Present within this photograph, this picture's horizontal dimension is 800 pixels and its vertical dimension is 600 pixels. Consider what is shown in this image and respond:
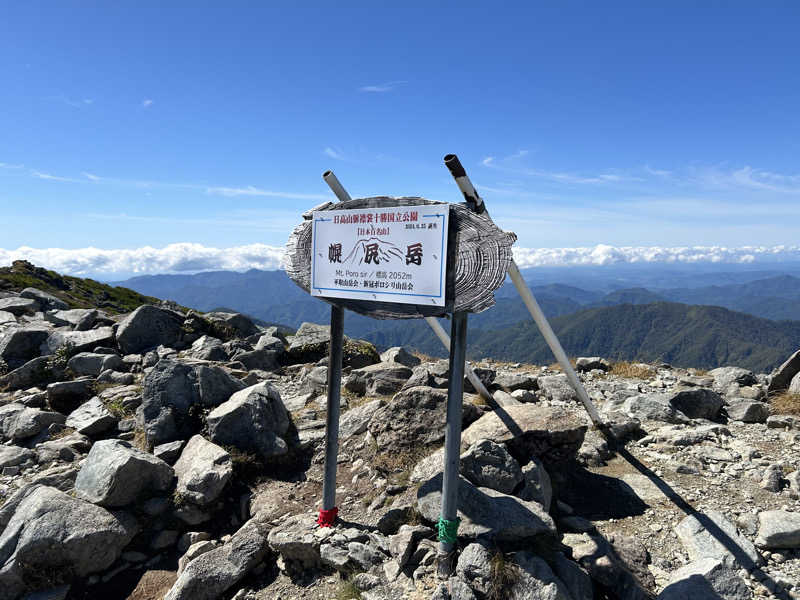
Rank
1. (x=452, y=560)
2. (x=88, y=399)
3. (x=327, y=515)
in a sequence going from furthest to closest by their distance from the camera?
(x=88, y=399)
(x=327, y=515)
(x=452, y=560)

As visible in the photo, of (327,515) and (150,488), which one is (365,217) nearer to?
(327,515)

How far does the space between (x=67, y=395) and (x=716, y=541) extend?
14272 millimetres

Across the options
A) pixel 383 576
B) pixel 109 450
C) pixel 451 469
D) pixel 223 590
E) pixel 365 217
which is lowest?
pixel 223 590

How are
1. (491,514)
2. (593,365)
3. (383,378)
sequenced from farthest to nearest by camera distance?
1. (593,365)
2. (383,378)
3. (491,514)

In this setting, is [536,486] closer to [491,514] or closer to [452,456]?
[491,514]

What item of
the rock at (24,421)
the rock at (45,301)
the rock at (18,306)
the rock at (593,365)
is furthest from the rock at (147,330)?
the rock at (593,365)

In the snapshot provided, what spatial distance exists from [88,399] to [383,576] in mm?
10364

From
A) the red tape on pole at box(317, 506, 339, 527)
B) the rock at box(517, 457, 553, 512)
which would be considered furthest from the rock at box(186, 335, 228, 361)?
the rock at box(517, 457, 553, 512)

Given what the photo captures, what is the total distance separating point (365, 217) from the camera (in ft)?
19.0

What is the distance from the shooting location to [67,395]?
38.7 ft

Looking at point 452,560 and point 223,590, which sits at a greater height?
point 452,560

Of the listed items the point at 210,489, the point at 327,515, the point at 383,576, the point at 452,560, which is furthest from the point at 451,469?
the point at 210,489

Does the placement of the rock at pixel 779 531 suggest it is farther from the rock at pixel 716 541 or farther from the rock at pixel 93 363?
the rock at pixel 93 363

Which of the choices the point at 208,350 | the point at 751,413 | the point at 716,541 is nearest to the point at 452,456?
the point at 716,541
